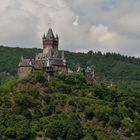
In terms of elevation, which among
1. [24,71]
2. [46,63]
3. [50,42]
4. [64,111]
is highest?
[50,42]

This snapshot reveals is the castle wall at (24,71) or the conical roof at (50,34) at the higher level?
the conical roof at (50,34)

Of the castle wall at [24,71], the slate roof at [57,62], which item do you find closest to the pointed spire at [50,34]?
the slate roof at [57,62]

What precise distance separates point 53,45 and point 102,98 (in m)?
19.6

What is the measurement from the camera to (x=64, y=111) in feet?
465

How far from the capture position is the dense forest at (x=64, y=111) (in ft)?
432

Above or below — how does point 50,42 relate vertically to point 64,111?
above

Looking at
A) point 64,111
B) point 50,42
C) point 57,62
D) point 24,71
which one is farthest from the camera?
point 50,42

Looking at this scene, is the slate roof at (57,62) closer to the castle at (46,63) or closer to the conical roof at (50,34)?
the castle at (46,63)

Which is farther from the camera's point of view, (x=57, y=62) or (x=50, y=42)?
(x=50, y=42)

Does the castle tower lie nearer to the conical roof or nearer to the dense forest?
the conical roof

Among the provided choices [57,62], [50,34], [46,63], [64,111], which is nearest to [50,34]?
[50,34]

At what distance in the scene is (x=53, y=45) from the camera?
162125 millimetres

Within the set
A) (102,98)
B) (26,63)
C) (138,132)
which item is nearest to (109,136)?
(138,132)

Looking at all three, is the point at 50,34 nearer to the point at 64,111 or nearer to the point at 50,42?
the point at 50,42
